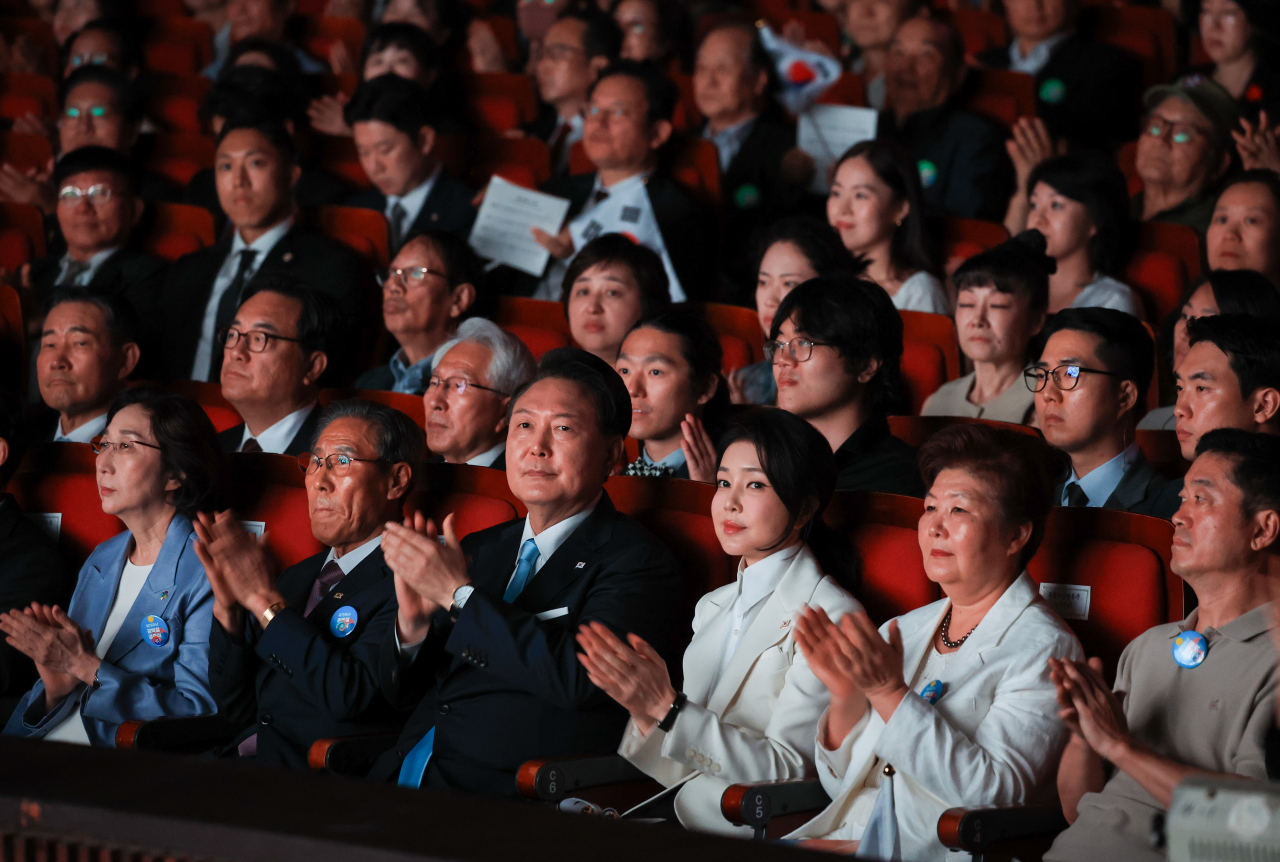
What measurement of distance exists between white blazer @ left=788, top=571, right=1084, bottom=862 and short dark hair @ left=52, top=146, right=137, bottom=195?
130 inches

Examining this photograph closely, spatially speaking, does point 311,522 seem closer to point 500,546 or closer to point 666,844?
point 500,546

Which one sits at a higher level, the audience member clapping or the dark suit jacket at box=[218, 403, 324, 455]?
the audience member clapping

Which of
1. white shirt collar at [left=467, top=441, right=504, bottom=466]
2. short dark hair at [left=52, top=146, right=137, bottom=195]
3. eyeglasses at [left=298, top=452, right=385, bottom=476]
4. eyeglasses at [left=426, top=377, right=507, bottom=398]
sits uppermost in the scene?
short dark hair at [left=52, top=146, right=137, bottom=195]

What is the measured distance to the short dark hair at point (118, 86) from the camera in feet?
16.4

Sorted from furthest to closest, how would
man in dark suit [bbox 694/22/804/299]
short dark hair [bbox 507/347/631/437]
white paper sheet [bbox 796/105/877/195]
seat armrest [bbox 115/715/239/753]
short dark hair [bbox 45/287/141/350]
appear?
man in dark suit [bbox 694/22/804/299], white paper sheet [bbox 796/105/877/195], short dark hair [bbox 45/287/141/350], short dark hair [bbox 507/347/631/437], seat armrest [bbox 115/715/239/753]

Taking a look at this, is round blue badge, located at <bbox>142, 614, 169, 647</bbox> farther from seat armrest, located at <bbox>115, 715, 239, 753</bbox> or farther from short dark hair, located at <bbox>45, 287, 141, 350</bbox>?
short dark hair, located at <bbox>45, 287, 141, 350</bbox>

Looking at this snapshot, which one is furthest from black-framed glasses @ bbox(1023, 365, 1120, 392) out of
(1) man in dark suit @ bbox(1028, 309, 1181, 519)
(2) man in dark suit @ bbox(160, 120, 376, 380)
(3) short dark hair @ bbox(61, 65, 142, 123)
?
(3) short dark hair @ bbox(61, 65, 142, 123)

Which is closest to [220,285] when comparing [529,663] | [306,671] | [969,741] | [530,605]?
[306,671]

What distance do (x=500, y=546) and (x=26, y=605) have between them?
1.08 metres

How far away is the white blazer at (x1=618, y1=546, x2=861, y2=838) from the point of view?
2014 millimetres

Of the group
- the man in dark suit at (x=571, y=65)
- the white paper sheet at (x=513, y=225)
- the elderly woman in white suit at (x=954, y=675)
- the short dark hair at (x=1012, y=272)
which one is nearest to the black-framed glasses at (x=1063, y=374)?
the short dark hair at (x=1012, y=272)

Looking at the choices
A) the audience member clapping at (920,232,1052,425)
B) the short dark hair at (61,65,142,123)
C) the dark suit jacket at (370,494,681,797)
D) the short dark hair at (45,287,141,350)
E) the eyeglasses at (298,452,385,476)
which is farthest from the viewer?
the short dark hair at (61,65,142,123)

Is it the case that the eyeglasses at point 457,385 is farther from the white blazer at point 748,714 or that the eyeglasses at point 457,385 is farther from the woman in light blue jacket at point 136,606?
the white blazer at point 748,714

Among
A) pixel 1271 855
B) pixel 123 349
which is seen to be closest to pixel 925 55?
pixel 123 349
